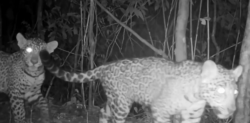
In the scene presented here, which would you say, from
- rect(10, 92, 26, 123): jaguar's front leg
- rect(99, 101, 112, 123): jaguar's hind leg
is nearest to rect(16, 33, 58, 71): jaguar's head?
rect(10, 92, 26, 123): jaguar's front leg

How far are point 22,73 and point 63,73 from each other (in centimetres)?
112

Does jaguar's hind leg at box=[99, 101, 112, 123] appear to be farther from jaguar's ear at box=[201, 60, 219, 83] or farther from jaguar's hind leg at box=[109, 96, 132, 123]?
jaguar's ear at box=[201, 60, 219, 83]

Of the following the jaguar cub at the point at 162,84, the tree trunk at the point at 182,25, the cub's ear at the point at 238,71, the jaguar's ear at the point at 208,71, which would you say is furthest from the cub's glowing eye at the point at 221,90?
the tree trunk at the point at 182,25

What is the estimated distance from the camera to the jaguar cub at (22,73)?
5527mm

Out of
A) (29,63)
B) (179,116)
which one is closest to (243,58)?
(179,116)

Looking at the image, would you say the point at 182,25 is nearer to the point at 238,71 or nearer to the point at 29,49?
the point at 238,71

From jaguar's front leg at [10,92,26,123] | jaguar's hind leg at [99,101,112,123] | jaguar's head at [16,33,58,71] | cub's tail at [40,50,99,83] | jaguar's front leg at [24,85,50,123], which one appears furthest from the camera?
jaguar's front leg at [24,85,50,123]

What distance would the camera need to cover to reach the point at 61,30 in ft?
20.9

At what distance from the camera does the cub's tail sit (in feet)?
15.4

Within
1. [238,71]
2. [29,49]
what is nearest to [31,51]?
[29,49]

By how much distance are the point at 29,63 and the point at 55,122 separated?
1197mm

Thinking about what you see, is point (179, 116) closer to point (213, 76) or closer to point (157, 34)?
point (213, 76)

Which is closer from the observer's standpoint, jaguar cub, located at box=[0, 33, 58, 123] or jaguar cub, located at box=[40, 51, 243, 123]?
jaguar cub, located at box=[40, 51, 243, 123]

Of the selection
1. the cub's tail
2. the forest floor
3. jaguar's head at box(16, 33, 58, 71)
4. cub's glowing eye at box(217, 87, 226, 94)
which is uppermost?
jaguar's head at box(16, 33, 58, 71)
